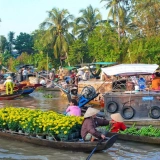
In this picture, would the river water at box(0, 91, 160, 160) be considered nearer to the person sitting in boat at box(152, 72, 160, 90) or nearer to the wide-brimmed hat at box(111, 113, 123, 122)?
the wide-brimmed hat at box(111, 113, 123, 122)

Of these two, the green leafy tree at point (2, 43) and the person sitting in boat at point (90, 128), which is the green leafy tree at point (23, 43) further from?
the person sitting in boat at point (90, 128)

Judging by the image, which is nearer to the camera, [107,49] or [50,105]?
[50,105]

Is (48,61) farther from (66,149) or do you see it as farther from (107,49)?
(66,149)

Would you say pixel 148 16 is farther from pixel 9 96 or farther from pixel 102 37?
pixel 9 96

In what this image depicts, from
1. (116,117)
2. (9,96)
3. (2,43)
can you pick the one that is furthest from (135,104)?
(2,43)

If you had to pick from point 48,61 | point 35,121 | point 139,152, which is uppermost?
point 48,61

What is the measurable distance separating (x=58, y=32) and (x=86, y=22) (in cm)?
402

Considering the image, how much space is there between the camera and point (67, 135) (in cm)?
874

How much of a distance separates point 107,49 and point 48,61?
44.2 ft

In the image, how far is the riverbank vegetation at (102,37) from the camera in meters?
29.1

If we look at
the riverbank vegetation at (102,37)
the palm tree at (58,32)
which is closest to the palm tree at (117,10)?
the riverbank vegetation at (102,37)

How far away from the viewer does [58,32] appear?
44.4m

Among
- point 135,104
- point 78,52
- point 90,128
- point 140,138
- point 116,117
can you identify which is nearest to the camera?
point 90,128

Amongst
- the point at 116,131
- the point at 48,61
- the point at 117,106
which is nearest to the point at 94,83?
the point at 117,106
